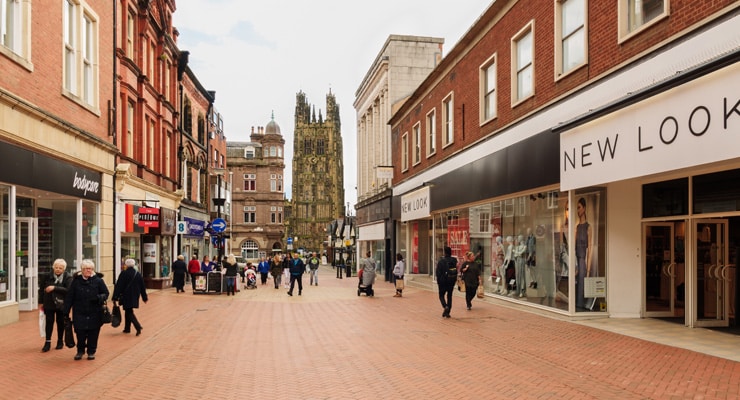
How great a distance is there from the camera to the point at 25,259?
15.6 meters

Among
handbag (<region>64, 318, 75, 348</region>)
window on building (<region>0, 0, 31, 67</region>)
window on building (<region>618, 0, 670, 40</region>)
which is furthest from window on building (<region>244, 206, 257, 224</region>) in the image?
window on building (<region>618, 0, 670, 40</region>)

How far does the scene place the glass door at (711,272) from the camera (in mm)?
12172

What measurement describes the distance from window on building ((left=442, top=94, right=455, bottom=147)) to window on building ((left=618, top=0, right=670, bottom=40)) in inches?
476

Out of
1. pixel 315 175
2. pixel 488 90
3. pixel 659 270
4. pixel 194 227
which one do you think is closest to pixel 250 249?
pixel 315 175

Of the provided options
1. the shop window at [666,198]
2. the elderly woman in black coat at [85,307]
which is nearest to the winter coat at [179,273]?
the elderly woman in black coat at [85,307]

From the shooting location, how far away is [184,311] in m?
17.8

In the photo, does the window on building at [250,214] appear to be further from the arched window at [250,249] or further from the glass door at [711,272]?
the glass door at [711,272]

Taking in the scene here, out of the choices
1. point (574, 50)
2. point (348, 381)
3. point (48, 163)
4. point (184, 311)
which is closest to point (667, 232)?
point (574, 50)

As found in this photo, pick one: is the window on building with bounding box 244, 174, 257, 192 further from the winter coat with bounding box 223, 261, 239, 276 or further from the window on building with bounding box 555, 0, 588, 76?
the window on building with bounding box 555, 0, 588, 76

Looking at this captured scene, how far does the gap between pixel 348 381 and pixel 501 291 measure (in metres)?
11.3

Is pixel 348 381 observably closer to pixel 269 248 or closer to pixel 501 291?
pixel 501 291

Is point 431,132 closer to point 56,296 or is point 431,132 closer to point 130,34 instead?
point 130,34

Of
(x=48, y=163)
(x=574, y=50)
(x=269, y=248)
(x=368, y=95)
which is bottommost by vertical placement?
(x=269, y=248)

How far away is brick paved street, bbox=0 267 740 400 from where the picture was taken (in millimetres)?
7590
